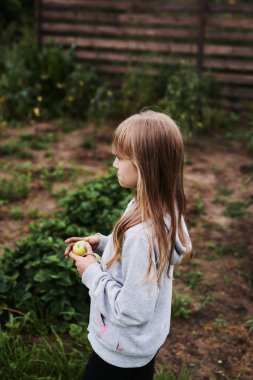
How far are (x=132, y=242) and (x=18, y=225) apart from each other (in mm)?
3177

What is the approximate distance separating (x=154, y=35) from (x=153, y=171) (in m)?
6.68

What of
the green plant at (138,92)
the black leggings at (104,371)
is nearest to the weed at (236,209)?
the green plant at (138,92)

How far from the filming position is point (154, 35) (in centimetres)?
805

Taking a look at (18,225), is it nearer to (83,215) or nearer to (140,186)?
(83,215)

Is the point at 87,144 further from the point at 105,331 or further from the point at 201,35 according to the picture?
the point at 105,331

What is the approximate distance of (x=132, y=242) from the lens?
169 centimetres

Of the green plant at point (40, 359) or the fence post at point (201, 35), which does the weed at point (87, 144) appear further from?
the green plant at point (40, 359)

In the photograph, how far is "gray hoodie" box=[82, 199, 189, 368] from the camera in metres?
1.69

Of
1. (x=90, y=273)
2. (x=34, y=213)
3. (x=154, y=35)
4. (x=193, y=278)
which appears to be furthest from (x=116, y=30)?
(x=90, y=273)

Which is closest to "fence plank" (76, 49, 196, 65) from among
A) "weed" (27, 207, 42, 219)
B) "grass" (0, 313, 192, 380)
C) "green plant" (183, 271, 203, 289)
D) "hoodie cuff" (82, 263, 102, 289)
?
"weed" (27, 207, 42, 219)

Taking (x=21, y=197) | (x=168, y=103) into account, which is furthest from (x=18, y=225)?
(x=168, y=103)

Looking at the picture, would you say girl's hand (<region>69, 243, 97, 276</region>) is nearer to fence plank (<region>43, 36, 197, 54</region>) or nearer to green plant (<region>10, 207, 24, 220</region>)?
green plant (<region>10, 207, 24, 220</region>)

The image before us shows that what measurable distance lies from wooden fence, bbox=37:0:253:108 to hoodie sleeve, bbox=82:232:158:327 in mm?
6398

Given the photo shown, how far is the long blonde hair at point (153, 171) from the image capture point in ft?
5.77
